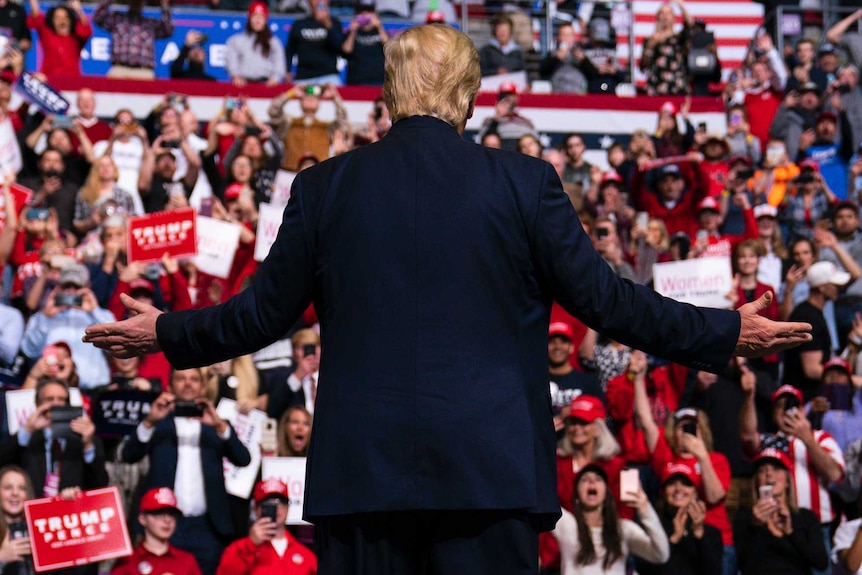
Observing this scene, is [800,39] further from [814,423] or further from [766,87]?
[814,423]

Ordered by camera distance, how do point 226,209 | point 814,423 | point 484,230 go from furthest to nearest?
point 226,209 → point 814,423 → point 484,230

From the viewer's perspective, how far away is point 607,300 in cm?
304

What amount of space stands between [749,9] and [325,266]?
19.0 meters

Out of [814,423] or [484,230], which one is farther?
[814,423]

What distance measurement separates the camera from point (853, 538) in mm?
8828

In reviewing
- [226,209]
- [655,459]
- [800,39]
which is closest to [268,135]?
[226,209]

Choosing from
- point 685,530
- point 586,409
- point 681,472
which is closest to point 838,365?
point 681,472

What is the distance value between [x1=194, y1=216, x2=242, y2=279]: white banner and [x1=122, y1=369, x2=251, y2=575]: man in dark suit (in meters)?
2.20

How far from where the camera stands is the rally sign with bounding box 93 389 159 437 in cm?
871

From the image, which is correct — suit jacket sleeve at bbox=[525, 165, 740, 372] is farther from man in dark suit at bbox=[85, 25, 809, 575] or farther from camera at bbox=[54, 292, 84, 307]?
camera at bbox=[54, 292, 84, 307]

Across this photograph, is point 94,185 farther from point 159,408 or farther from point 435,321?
point 435,321

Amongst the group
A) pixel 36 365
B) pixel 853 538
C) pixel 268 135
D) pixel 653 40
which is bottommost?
pixel 853 538

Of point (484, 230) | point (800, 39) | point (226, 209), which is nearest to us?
point (484, 230)

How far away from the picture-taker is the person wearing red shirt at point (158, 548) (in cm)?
815
